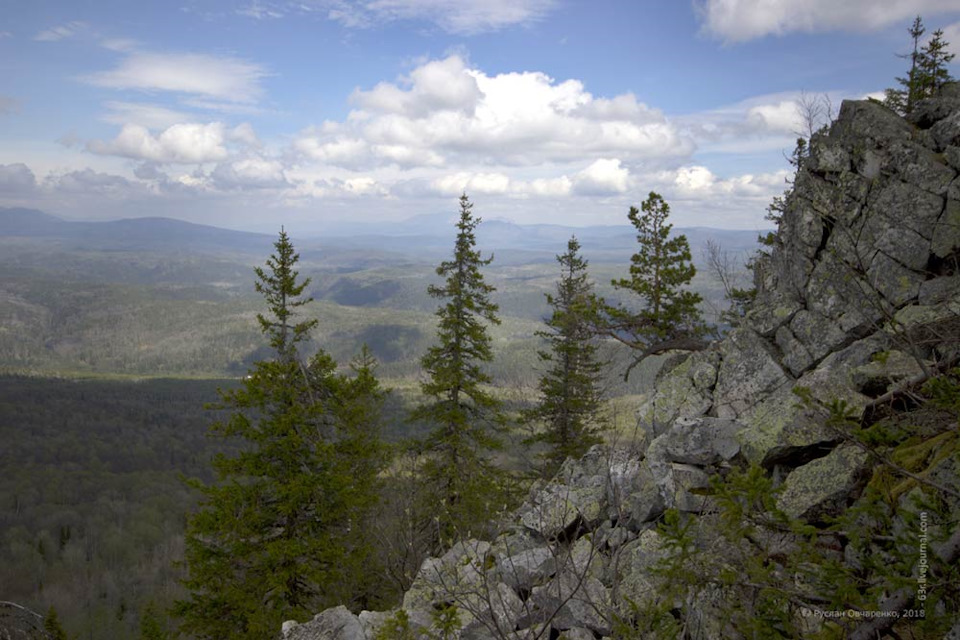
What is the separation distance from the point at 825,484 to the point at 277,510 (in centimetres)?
1228

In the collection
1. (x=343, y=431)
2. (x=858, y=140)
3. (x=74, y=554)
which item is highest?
(x=858, y=140)

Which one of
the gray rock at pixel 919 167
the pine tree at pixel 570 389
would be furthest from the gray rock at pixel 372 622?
the pine tree at pixel 570 389

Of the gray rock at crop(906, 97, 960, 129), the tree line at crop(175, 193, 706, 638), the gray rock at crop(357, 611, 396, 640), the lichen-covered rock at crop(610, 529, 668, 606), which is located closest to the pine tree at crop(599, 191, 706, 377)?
the tree line at crop(175, 193, 706, 638)

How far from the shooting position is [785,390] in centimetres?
965

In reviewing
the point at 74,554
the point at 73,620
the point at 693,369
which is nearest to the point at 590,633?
the point at 693,369

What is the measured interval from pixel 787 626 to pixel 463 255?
15989mm

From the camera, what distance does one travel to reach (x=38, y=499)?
297ft

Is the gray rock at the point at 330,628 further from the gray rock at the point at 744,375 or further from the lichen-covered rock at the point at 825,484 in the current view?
the gray rock at the point at 744,375

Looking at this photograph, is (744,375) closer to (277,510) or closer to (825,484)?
(825,484)

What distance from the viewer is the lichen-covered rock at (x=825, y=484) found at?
6883mm

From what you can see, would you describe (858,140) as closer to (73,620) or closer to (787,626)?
(787,626)

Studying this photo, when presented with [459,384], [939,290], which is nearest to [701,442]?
[939,290]

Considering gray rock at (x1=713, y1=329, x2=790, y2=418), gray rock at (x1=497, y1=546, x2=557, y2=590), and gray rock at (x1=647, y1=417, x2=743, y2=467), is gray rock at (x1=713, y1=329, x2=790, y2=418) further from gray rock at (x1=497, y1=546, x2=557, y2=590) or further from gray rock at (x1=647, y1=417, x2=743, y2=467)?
gray rock at (x1=497, y1=546, x2=557, y2=590)

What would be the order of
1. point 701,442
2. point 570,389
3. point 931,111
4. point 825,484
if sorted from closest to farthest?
point 825,484
point 701,442
point 931,111
point 570,389
